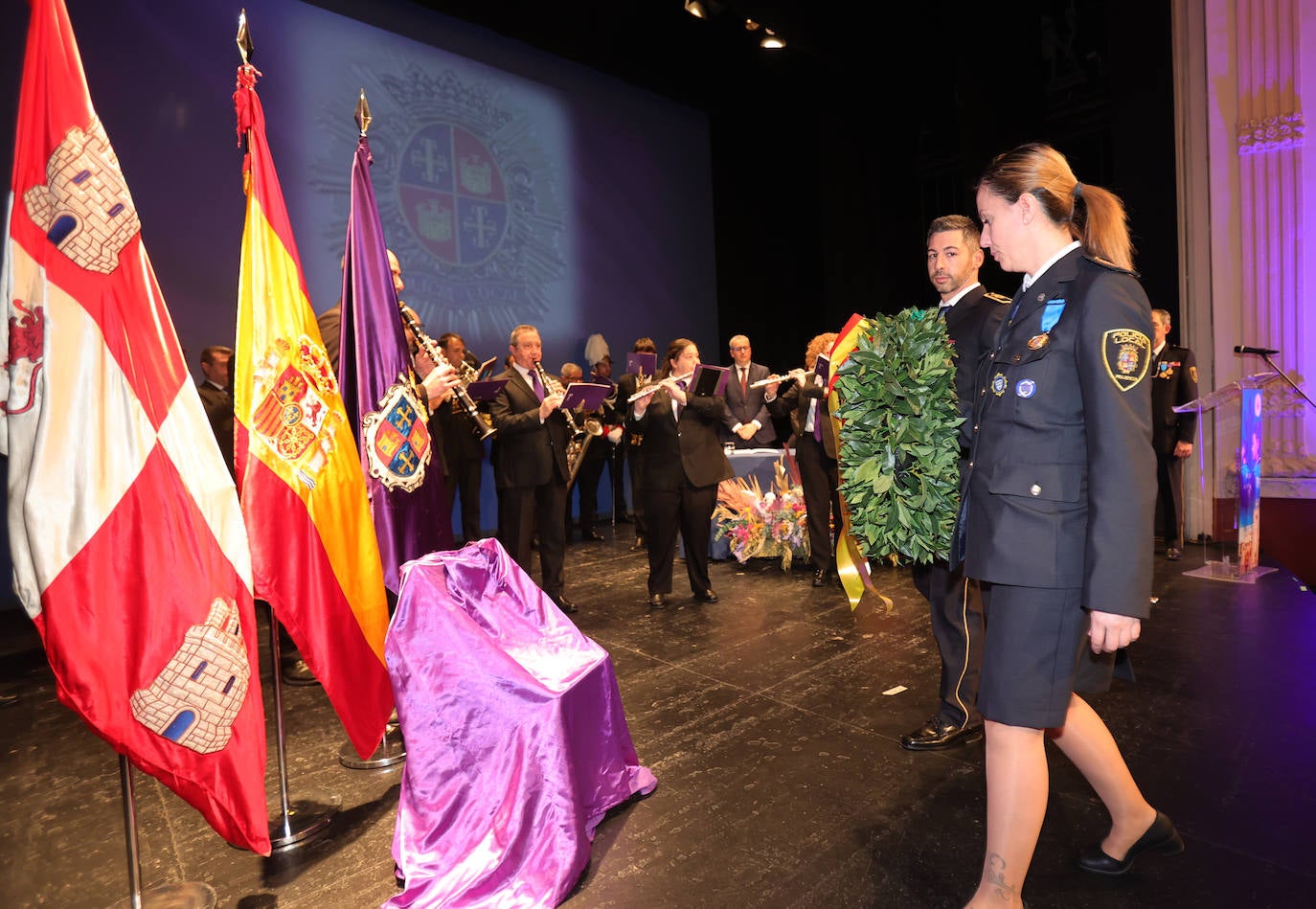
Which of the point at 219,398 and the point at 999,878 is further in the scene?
the point at 219,398

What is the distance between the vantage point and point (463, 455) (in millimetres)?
7152

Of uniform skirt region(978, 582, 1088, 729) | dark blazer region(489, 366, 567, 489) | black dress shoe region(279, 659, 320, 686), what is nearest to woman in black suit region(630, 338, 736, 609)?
dark blazer region(489, 366, 567, 489)

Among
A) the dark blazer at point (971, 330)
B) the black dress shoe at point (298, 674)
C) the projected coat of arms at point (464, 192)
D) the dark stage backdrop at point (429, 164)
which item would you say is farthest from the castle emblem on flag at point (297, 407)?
the projected coat of arms at point (464, 192)

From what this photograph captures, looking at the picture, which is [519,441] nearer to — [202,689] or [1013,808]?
[202,689]

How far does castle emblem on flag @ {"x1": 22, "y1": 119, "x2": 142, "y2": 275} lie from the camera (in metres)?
1.86

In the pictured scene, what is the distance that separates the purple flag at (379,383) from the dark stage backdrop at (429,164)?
4.17 meters

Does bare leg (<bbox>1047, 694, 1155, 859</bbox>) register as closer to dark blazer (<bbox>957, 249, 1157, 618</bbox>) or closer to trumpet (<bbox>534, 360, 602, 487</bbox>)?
dark blazer (<bbox>957, 249, 1157, 618</bbox>)

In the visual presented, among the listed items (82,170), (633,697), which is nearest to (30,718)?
(633,697)

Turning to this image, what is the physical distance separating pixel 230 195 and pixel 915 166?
7777 mm

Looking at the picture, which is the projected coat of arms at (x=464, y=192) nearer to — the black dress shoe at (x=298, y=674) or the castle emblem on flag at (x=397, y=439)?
the black dress shoe at (x=298, y=674)

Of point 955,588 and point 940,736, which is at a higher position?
point 955,588

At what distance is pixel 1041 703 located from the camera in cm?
169

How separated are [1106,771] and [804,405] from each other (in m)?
3.94

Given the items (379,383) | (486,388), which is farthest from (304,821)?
(486,388)
